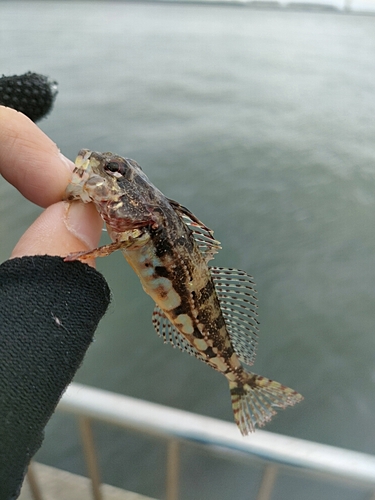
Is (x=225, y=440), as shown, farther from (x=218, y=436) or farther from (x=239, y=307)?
(x=239, y=307)

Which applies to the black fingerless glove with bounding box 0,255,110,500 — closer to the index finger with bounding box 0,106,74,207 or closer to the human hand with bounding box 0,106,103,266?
the human hand with bounding box 0,106,103,266

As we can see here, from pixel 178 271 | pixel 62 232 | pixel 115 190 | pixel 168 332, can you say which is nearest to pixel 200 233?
pixel 178 271

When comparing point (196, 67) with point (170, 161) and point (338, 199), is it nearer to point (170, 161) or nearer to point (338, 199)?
point (170, 161)

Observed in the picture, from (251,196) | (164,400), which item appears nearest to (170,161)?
(251,196)

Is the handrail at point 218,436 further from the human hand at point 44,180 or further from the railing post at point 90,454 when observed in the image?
the human hand at point 44,180

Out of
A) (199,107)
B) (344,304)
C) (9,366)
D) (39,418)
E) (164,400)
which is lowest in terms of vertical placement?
(164,400)

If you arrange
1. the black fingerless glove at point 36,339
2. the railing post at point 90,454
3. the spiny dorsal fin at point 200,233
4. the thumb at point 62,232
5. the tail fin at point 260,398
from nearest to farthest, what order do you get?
the black fingerless glove at point 36,339
the thumb at point 62,232
the railing post at point 90,454
the spiny dorsal fin at point 200,233
the tail fin at point 260,398

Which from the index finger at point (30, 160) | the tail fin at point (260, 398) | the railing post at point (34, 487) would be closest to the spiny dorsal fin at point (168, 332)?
the tail fin at point (260, 398)
